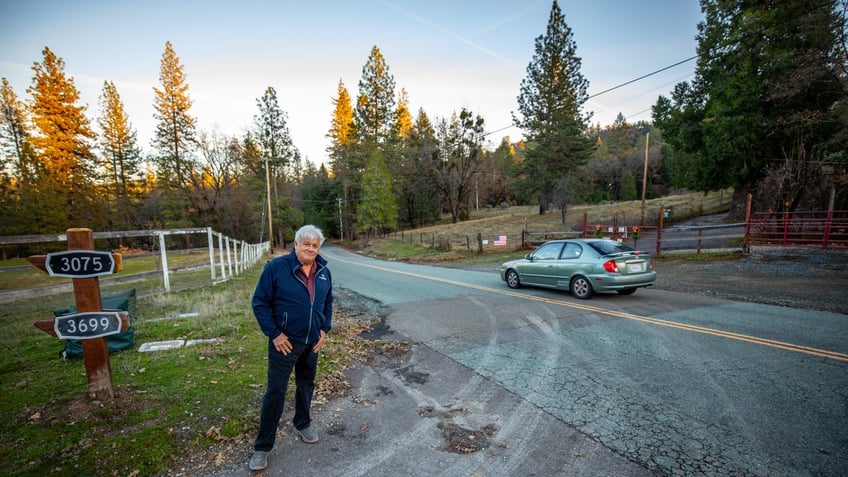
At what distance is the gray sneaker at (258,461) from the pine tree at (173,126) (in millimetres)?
40277

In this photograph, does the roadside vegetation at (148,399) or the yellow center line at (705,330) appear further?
the yellow center line at (705,330)

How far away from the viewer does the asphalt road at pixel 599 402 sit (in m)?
2.63

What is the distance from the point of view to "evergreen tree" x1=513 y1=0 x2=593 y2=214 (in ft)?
117

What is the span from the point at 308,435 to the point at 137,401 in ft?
6.08

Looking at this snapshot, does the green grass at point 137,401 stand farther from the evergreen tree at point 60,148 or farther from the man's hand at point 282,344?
the evergreen tree at point 60,148

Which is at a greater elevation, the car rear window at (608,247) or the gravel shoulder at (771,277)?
the car rear window at (608,247)

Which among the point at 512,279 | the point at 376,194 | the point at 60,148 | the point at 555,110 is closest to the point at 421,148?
the point at 376,194

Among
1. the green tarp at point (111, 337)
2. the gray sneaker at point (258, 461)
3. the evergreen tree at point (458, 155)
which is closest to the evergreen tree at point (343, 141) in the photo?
the evergreen tree at point (458, 155)

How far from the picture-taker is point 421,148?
47.3m

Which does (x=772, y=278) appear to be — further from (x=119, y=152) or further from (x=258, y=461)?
(x=119, y=152)

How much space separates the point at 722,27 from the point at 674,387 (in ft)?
95.7

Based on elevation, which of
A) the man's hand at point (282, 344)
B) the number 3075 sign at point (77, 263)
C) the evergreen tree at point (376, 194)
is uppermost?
the evergreen tree at point (376, 194)

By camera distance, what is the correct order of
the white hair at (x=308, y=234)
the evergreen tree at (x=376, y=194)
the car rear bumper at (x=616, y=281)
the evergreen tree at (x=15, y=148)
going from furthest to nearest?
the evergreen tree at (x=376, y=194) → the evergreen tree at (x=15, y=148) → the car rear bumper at (x=616, y=281) → the white hair at (x=308, y=234)

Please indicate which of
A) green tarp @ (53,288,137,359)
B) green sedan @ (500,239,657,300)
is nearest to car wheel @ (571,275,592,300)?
green sedan @ (500,239,657,300)
